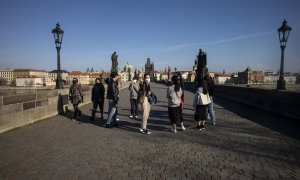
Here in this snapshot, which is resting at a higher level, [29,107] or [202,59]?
[202,59]

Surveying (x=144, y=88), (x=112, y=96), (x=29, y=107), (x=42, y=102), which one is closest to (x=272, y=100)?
(x=144, y=88)

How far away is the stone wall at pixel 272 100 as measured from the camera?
10812 millimetres

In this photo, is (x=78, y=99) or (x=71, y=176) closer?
(x=71, y=176)

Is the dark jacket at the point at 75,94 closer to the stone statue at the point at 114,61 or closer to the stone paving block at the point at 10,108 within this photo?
the stone paving block at the point at 10,108

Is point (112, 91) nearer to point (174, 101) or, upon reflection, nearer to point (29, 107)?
point (174, 101)

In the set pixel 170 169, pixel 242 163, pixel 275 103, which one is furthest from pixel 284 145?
pixel 275 103

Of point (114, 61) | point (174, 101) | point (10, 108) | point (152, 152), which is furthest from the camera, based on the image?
point (114, 61)

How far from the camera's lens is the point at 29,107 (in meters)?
9.93

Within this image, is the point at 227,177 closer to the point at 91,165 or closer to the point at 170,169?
the point at 170,169

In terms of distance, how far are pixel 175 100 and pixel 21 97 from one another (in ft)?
16.5

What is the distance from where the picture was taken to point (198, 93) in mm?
9000

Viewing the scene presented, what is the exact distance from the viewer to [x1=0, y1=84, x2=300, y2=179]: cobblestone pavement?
4.91 m

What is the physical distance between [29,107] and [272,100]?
1012cm

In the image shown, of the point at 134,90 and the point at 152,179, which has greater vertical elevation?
the point at 134,90
